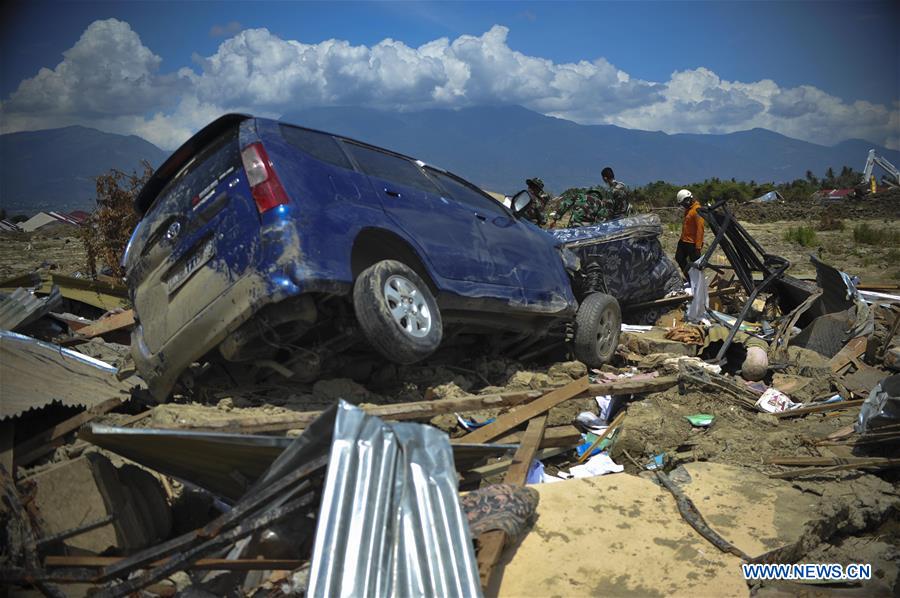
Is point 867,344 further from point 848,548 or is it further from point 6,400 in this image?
point 6,400

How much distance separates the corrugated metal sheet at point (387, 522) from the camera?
227 cm

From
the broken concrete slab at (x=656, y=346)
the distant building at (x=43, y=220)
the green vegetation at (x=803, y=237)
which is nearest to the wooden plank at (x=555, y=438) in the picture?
the broken concrete slab at (x=656, y=346)

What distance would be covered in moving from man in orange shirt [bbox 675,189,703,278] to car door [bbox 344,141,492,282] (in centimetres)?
620

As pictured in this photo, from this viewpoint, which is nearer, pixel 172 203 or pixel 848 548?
pixel 848 548

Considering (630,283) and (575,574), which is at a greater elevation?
(630,283)

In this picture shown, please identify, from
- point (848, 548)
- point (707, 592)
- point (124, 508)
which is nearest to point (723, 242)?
point (848, 548)

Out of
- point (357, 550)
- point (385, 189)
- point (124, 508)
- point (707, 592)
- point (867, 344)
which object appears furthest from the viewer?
point (867, 344)

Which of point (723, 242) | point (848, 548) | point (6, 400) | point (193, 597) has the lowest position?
point (848, 548)

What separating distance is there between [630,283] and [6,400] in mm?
6781

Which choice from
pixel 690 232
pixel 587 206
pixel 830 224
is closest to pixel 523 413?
pixel 587 206

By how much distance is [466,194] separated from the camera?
5953 millimetres

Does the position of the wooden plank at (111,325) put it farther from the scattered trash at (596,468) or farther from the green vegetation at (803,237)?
the green vegetation at (803,237)

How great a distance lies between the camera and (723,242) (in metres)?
8.68

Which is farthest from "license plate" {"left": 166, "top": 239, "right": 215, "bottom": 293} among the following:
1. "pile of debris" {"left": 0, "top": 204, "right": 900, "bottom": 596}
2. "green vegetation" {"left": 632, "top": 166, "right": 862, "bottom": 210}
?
"green vegetation" {"left": 632, "top": 166, "right": 862, "bottom": 210}
